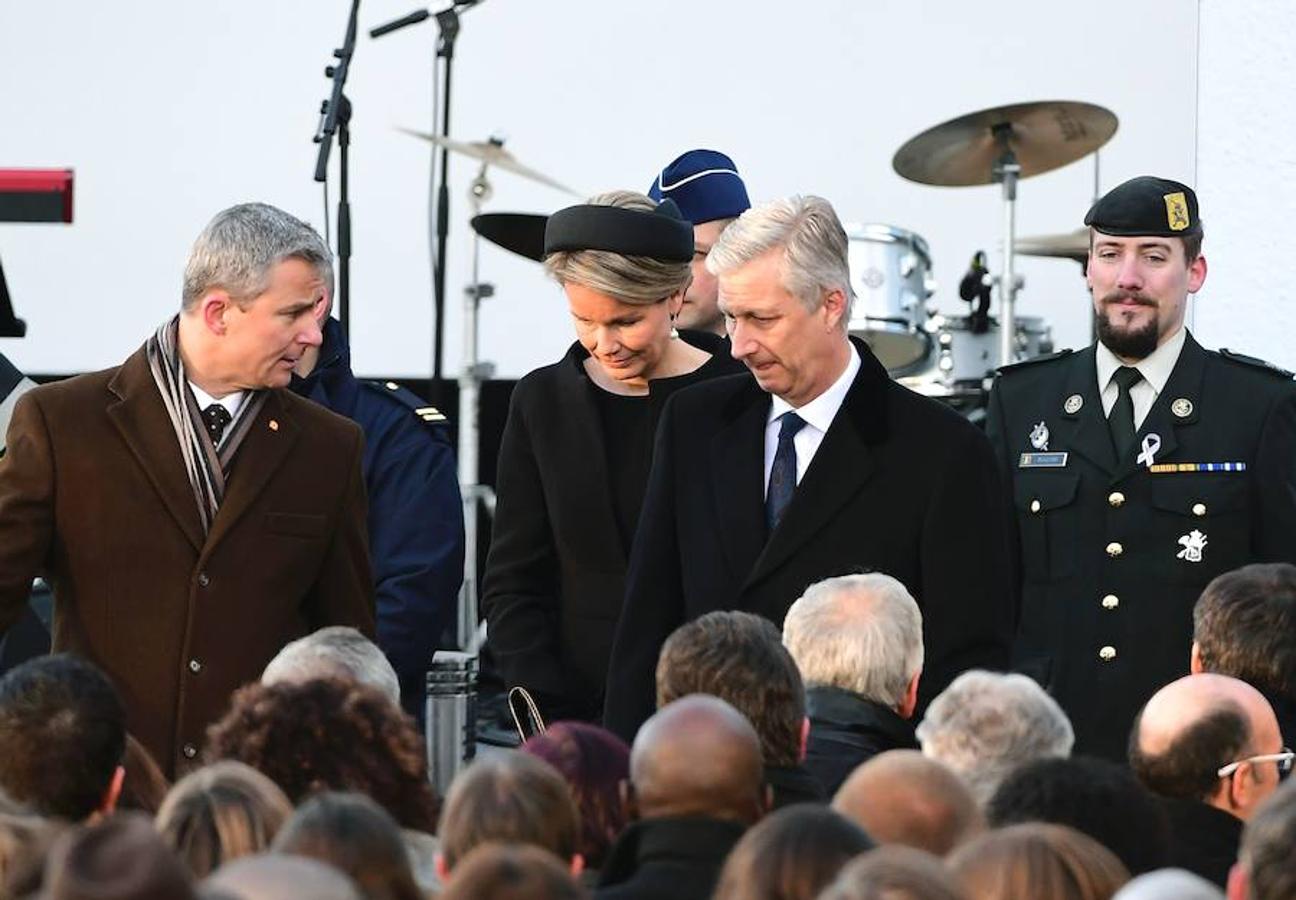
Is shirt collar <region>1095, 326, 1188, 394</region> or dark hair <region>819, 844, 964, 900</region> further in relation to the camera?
shirt collar <region>1095, 326, 1188, 394</region>

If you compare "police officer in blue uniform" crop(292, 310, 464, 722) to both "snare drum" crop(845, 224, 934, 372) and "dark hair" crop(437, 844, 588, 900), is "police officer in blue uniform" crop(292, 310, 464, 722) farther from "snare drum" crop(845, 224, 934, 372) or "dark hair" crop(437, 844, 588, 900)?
"snare drum" crop(845, 224, 934, 372)

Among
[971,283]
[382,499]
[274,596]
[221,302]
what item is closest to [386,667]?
[274,596]

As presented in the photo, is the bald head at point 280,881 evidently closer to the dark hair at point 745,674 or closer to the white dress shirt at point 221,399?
the dark hair at point 745,674

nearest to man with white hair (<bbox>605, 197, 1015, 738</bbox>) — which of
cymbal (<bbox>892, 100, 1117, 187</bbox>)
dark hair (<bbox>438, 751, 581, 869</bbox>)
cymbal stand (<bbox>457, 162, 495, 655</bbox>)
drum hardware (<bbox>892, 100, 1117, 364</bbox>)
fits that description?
dark hair (<bbox>438, 751, 581, 869</bbox>)

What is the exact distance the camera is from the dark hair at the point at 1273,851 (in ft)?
8.75

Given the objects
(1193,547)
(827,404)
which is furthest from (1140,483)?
(827,404)

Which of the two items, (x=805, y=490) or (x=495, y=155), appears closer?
(x=805, y=490)

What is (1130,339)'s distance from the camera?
5.18 m

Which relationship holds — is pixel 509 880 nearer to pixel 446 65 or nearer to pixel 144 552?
pixel 144 552

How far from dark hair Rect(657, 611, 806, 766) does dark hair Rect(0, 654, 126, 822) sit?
0.77 meters

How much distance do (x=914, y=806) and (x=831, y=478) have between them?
1457 millimetres

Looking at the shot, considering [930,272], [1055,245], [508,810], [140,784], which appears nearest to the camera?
[508,810]

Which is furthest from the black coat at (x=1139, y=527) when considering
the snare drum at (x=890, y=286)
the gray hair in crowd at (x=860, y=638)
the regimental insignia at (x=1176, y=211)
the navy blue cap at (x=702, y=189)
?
the snare drum at (x=890, y=286)

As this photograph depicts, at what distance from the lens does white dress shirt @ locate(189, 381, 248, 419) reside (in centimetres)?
459
